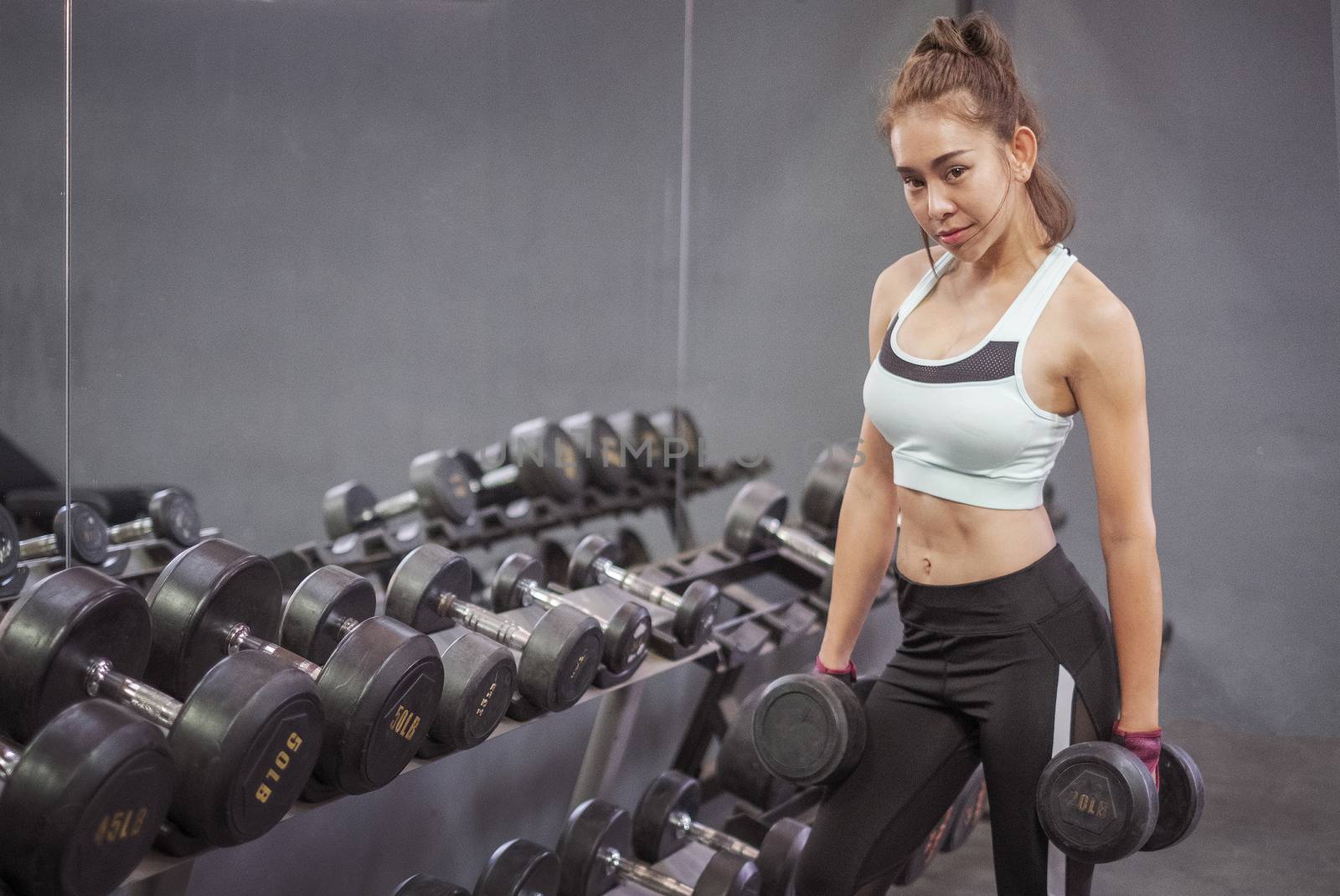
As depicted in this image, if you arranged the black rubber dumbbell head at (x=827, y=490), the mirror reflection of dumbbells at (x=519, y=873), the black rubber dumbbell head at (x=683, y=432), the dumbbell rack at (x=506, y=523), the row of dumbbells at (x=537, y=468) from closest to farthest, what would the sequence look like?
the mirror reflection of dumbbells at (x=519, y=873) → the dumbbell rack at (x=506, y=523) → the row of dumbbells at (x=537, y=468) → the black rubber dumbbell head at (x=827, y=490) → the black rubber dumbbell head at (x=683, y=432)

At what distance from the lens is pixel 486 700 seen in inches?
68.2

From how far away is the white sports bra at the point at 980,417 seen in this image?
1364mm

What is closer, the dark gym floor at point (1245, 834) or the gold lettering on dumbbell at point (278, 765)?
the gold lettering on dumbbell at point (278, 765)

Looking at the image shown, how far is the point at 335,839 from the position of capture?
5.54 feet

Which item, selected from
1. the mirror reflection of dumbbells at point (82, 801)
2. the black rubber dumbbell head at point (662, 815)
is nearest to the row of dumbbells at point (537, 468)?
the black rubber dumbbell head at point (662, 815)

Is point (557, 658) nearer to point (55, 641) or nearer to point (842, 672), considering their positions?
point (842, 672)

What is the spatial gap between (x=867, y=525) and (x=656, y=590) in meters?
0.95

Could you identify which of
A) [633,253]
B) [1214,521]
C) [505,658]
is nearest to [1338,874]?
[1214,521]

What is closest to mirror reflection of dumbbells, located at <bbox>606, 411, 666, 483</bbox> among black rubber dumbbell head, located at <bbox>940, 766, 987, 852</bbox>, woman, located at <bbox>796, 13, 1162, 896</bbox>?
black rubber dumbbell head, located at <bbox>940, 766, 987, 852</bbox>

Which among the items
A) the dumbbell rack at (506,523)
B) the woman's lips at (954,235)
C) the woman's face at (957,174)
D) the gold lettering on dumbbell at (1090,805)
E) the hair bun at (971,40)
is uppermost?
the hair bun at (971,40)

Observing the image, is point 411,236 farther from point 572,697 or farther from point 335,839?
point 335,839

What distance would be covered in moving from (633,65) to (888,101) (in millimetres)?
2159

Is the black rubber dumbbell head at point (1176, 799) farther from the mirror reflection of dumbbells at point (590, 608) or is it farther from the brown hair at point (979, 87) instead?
the mirror reflection of dumbbells at point (590, 608)

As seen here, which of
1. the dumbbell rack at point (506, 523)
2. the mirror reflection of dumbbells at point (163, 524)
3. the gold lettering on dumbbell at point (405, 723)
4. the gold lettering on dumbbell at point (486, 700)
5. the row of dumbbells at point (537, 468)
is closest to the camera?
the gold lettering on dumbbell at point (405, 723)
